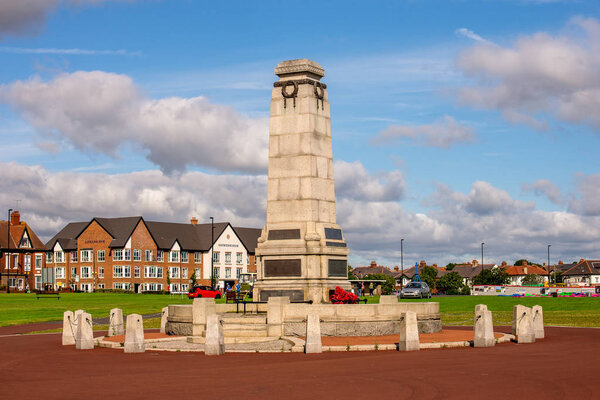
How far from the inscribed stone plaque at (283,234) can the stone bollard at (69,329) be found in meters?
8.04

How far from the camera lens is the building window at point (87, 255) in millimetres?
123450

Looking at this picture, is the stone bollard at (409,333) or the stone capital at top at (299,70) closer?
the stone bollard at (409,333)

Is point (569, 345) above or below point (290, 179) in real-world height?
below

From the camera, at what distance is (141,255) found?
12306 centimetres

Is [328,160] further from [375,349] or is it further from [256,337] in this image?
[375,349]

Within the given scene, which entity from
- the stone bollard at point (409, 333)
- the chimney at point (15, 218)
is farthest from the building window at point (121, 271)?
the stone bollard at point (409, 333)

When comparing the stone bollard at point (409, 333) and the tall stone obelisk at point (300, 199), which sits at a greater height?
the tall stone obelisk at point (300, 199)

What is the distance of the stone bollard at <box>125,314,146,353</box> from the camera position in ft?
73.2

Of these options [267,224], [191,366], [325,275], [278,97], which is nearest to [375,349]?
[191,366]

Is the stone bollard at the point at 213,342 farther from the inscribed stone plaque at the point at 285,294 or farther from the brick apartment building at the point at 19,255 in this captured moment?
the brick apartment building at the point at 19,255

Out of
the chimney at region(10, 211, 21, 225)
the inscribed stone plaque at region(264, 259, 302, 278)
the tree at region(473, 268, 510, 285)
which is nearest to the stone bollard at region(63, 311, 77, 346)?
the inscribed stone plaque at region(264, 259, 302, 278)

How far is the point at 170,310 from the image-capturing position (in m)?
27.3

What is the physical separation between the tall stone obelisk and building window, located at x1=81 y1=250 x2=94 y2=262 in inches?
3846

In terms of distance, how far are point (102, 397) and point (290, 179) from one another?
1734cm
